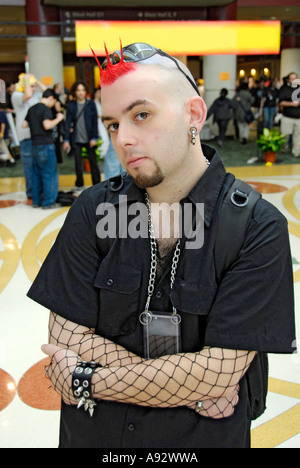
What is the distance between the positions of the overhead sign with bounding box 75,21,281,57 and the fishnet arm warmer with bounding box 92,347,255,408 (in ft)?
32.7

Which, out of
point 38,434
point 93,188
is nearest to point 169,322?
point 93,188

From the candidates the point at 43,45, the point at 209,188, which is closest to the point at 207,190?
the point at 209,188

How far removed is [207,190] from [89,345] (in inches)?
17.5

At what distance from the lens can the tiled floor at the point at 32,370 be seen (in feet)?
7.05

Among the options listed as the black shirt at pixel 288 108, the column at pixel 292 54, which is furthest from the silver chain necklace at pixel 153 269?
the column at pixel 292 54

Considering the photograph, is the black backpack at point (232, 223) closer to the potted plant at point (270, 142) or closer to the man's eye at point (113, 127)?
the man's eye at point (113, 127)

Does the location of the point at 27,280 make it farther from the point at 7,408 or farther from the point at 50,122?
the point at 50,122

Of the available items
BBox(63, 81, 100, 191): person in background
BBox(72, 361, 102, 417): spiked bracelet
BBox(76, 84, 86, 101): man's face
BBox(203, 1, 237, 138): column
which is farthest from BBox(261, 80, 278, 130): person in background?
BBox(72, 361, 102, 417): spiked bracelet

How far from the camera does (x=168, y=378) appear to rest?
1.02 m

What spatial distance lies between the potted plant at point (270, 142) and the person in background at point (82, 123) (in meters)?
3.75

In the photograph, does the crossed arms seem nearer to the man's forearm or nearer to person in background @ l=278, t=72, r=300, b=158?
the man's forearm

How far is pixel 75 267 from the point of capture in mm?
1126

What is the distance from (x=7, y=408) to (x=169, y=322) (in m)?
1.60

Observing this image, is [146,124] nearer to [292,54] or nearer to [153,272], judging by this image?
[153,272]
